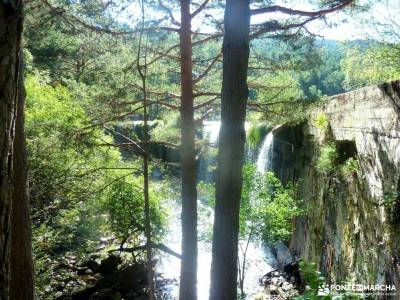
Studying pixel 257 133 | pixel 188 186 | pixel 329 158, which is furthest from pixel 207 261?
pixel 188 186

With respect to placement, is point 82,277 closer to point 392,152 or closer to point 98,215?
point 98,215

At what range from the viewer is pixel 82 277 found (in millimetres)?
11578

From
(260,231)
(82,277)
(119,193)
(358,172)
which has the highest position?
(358,172)

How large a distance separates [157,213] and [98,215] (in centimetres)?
206

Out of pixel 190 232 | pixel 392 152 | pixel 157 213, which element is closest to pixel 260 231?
pixel 157 213

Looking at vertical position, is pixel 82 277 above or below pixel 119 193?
below

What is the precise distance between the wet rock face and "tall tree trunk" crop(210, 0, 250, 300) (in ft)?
9.31

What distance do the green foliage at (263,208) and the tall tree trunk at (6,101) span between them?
10.4m

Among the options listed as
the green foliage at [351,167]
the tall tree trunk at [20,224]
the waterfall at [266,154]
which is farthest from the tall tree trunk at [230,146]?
the waterfall at [266,154]

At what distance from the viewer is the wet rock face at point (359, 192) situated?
6.03 metres

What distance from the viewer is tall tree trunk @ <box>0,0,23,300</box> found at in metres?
1.04

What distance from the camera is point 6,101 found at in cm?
106

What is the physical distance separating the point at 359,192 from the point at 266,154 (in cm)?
708

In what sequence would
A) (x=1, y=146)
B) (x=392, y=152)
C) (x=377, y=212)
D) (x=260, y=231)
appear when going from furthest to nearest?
(x=260, y=231)
(x=377, y=212)
(x=392, y=152)
(x=1, y=146)
